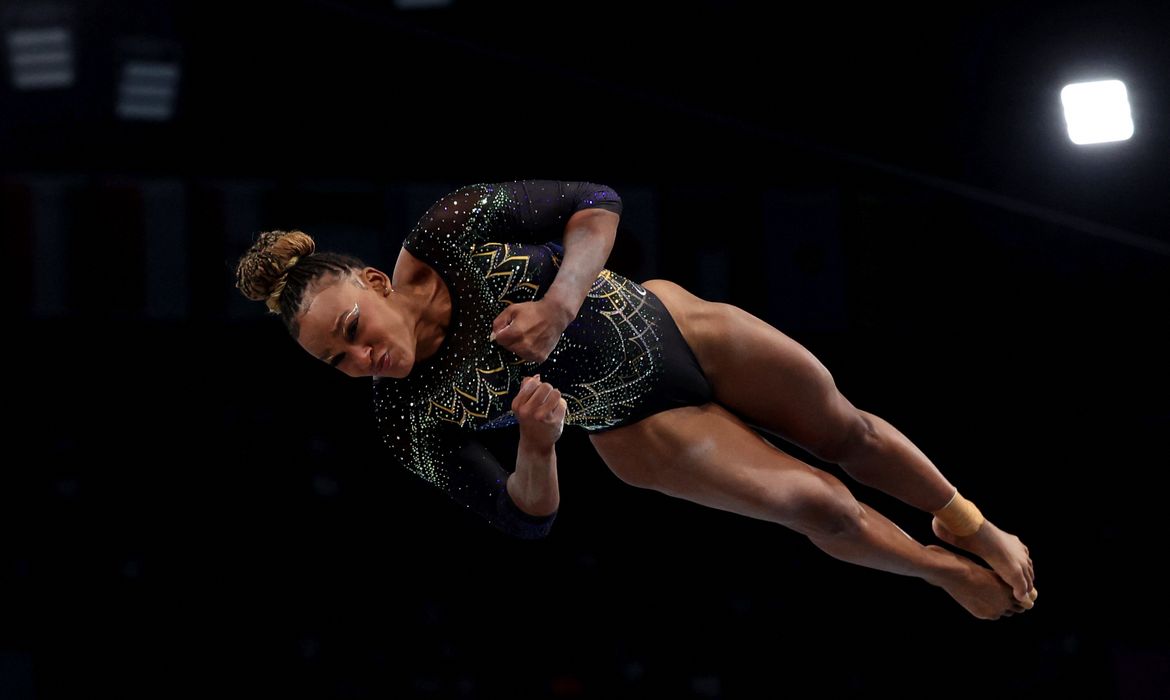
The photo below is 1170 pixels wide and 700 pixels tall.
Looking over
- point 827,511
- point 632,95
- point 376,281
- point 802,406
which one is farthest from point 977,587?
point 632,95

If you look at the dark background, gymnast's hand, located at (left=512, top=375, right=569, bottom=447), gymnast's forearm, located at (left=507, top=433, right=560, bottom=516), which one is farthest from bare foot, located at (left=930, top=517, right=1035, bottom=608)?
the dark background

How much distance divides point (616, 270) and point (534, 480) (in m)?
1.48

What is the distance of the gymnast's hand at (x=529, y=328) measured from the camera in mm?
1827

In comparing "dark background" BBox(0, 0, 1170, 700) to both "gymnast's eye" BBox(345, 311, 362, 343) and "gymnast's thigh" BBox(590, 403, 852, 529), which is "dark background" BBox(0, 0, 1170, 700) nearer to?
"gymnast's thigh" BBox(590, 403, 852, 529)

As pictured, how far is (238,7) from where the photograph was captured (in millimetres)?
3426

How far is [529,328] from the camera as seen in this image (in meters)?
1.84

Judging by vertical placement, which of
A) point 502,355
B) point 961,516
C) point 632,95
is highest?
point 632,95

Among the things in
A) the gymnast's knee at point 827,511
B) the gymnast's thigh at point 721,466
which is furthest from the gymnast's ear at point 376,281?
the gymnast's knee at point 827,511

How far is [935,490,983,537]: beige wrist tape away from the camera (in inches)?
92.4

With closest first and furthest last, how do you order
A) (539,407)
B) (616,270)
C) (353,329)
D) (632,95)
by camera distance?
(539,407) < (353,329) < (616,270) < (632,95)

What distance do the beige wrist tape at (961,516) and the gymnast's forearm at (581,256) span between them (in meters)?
0.91

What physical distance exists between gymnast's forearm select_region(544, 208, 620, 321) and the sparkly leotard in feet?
0.12

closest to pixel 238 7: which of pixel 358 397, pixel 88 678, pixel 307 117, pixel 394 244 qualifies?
pixel 307 117

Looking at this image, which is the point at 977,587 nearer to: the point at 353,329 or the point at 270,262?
the point at 353,329
